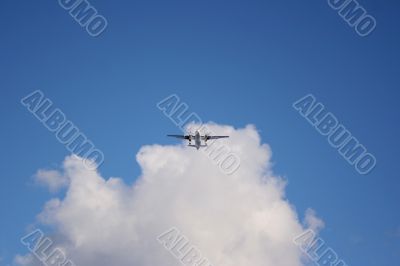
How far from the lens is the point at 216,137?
9662 centimetres

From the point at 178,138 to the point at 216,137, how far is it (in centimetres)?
1051

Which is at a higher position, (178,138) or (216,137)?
(216,137)

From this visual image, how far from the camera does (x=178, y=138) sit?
3708 inches
